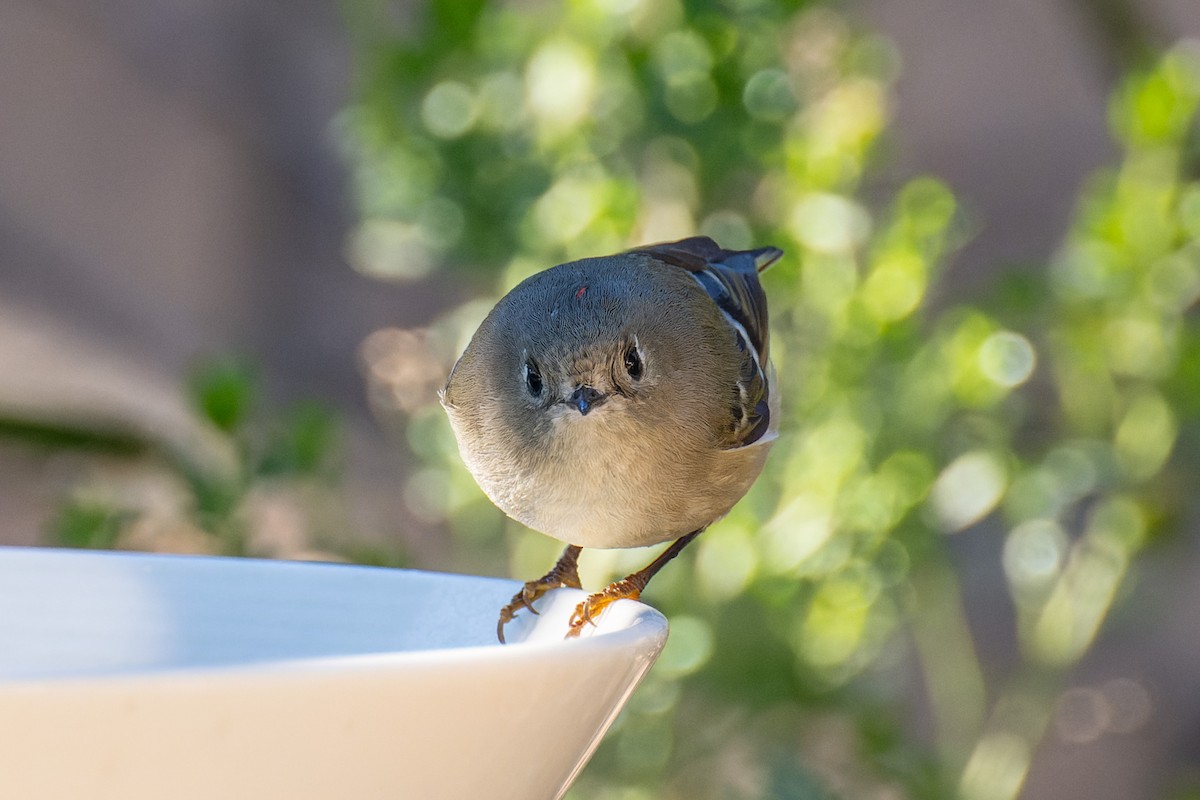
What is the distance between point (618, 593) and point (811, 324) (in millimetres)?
1033

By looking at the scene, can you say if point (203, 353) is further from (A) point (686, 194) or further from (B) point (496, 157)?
(A) point (686, 194)

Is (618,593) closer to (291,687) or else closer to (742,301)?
(742,301)

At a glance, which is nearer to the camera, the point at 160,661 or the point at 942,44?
the point at 160,661

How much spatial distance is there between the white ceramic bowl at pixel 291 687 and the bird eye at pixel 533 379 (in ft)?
1.79

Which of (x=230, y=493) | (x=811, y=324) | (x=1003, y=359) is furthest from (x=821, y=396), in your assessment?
(x=230, y=493)

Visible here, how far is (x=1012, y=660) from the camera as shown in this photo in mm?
3594

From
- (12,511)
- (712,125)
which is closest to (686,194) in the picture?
(712,125)

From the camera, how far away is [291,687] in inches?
21.7

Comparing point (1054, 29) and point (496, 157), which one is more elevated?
point (1054, 29)

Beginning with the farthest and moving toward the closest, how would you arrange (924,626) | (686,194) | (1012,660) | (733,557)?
(1012,660) < (924,626) < (686,194) < (733,557)

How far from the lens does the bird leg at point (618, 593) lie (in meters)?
0.96

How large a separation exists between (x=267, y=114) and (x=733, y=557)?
284cm

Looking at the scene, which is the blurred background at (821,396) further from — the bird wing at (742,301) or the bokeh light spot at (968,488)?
the bird wing at (742,301)

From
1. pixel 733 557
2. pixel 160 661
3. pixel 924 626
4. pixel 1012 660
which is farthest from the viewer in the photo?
pixel 1012 660
